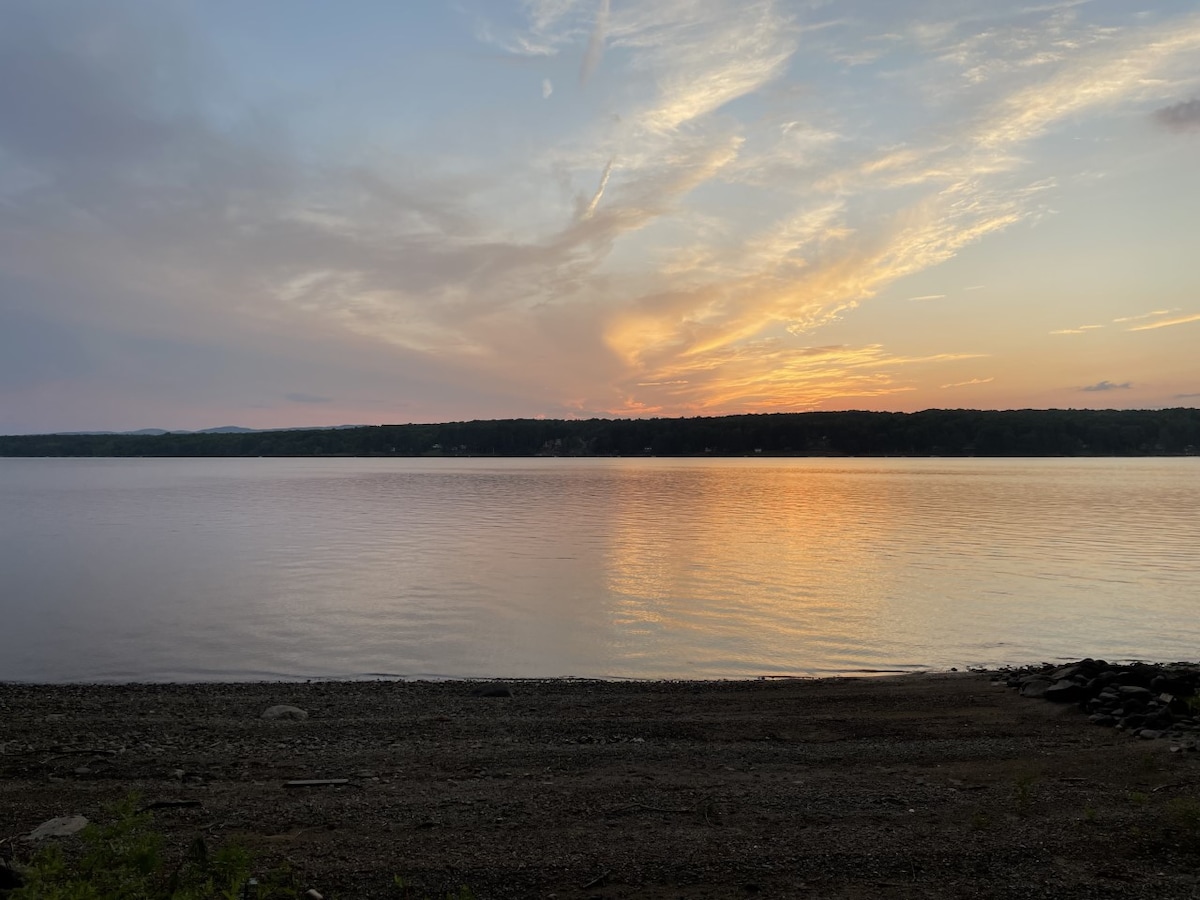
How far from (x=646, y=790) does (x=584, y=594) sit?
45.5 ft

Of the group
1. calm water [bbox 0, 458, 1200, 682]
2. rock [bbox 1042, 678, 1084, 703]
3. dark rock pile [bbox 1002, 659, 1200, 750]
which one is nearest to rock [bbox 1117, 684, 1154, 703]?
dark rock pile [bbox 1002, 659, 1200, 750]

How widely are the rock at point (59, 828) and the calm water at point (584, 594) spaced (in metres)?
7.56

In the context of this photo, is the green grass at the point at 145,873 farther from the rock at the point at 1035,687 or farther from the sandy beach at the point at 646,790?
the rock at the point at 1035,687

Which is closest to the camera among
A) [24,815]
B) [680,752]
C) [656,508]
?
[24,815]

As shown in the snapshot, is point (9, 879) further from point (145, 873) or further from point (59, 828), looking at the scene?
point (59, 828)

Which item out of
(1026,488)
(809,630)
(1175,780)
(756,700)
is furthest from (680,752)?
(1026,488)

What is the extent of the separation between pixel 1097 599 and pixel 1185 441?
198785 mm

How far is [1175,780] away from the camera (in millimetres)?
7082

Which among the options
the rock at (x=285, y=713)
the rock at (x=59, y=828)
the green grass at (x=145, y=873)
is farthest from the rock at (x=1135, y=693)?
the rock at (x=59, y=828)

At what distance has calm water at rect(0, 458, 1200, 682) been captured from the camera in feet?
48.7

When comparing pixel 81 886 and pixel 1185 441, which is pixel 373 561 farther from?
pixel 1185 441

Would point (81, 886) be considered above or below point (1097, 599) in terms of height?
above

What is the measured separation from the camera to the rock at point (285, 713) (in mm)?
9953

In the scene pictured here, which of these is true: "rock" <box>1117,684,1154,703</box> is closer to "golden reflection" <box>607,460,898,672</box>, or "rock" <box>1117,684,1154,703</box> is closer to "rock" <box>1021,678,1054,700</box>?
"rock" <box>1021,678,1054,700</box>
